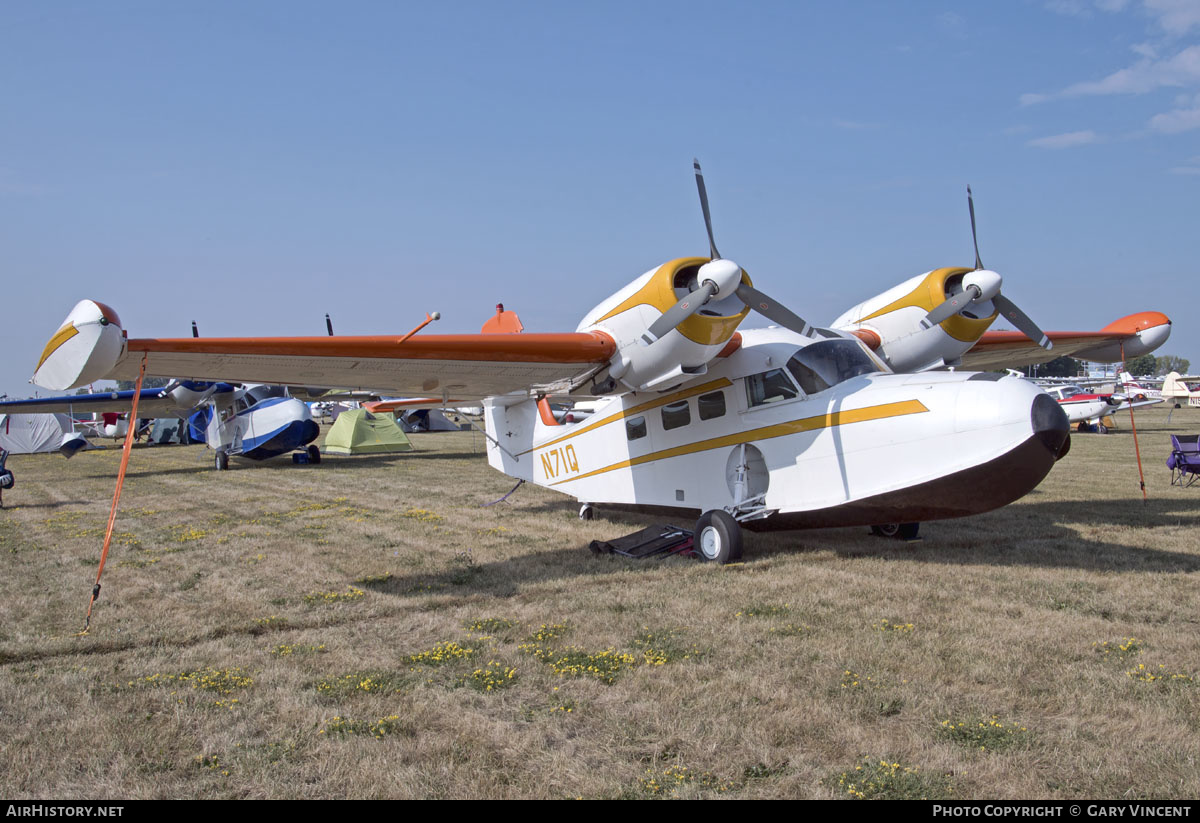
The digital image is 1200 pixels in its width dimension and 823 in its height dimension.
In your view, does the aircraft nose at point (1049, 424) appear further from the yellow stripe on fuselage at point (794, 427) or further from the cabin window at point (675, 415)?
the cabin window at point (675, 415)

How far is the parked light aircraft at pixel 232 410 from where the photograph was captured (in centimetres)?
2192

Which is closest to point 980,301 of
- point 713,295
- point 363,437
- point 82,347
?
point 713,295

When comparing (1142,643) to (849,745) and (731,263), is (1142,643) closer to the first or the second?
(849,745)

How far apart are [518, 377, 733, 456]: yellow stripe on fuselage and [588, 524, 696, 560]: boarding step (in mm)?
1571

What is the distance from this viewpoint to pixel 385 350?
7117mm

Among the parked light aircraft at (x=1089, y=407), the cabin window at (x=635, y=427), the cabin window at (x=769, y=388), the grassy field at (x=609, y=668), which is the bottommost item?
the grassy field at (x=609, y=668)

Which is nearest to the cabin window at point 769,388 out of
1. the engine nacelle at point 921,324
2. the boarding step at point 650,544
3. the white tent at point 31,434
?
the boarding step at point 650,544

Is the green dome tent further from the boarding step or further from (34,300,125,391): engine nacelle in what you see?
(34,300,125,391): engine nacelle

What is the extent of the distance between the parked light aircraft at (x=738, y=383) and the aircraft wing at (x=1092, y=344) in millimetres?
1806

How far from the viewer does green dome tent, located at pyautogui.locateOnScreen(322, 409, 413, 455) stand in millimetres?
27400

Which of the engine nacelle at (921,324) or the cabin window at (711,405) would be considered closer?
the cabin window at (711,405)

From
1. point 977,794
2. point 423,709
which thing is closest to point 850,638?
point 977,794
